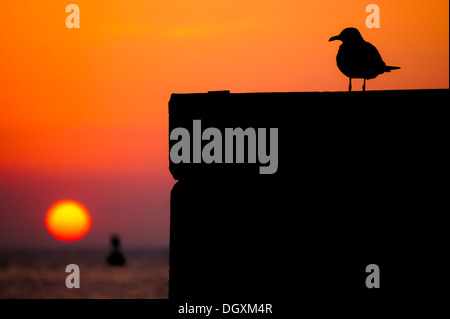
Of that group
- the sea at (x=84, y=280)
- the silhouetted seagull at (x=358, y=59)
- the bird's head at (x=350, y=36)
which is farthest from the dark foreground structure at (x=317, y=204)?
the sea at (x=84, y=280)

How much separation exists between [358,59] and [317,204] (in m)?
3.28

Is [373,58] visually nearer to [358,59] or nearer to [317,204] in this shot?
[358,59]

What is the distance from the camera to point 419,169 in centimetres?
363

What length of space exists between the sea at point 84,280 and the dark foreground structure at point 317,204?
96.2 feet

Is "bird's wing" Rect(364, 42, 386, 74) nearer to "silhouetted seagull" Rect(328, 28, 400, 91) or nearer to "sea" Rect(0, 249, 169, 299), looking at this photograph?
"silhouetted seagull" Rect(328, 28, 400, 91)

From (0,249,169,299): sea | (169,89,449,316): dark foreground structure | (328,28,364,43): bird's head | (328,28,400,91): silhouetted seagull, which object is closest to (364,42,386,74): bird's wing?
(328,28,400,91): silhouetted seagull

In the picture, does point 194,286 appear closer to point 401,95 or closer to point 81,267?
point 401,95

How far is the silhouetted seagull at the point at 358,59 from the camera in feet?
21.8

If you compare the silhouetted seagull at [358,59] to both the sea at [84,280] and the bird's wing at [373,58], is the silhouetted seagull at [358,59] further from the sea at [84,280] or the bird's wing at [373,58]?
the sea at [84,280]

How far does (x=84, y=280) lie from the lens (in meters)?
47.4

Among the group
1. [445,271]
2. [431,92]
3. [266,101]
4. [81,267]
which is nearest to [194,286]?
[266,101]

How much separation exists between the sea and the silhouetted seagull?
2719 centimetres

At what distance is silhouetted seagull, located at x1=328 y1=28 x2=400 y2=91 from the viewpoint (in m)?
6.64

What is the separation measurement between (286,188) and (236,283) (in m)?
0.58
